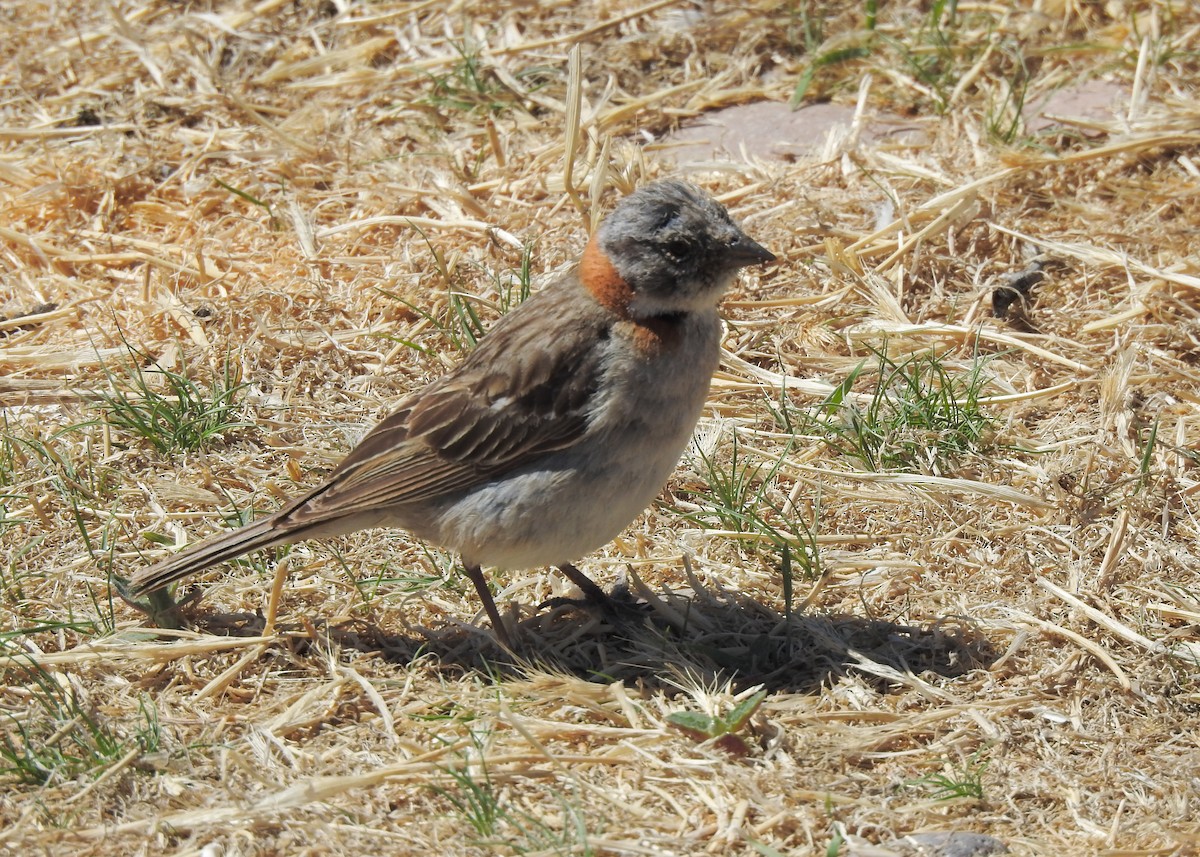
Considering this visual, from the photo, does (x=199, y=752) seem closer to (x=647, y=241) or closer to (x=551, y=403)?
(x=551, y=403)

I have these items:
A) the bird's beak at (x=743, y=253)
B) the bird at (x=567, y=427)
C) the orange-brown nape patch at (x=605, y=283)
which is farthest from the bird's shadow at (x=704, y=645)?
the bird's beak at (x=743, y=253)

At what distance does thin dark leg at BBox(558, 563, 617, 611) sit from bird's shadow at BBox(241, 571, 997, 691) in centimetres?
4

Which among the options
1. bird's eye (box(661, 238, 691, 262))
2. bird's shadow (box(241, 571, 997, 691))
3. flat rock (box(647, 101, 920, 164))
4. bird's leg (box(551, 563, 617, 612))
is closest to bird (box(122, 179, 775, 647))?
bird's eye (box(661, 238, 691, 262))

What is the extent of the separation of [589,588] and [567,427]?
73 cm

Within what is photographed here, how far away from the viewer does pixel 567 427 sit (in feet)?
15.7

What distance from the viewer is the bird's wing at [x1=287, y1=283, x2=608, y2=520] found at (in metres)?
4.80

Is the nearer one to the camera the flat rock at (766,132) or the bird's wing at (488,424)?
the bird's wing at (488,424)

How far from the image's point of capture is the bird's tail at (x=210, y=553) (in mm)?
4844

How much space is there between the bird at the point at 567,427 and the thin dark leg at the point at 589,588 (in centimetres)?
38

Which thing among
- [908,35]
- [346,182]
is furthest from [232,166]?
[908,35]

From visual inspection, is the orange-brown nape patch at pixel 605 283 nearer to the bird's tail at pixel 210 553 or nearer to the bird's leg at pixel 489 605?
the bird's leg at pixel 489 605

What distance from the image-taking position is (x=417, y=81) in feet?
26.2

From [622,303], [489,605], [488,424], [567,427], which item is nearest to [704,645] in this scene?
[489,605]

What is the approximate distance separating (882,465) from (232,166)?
393 centimetres
